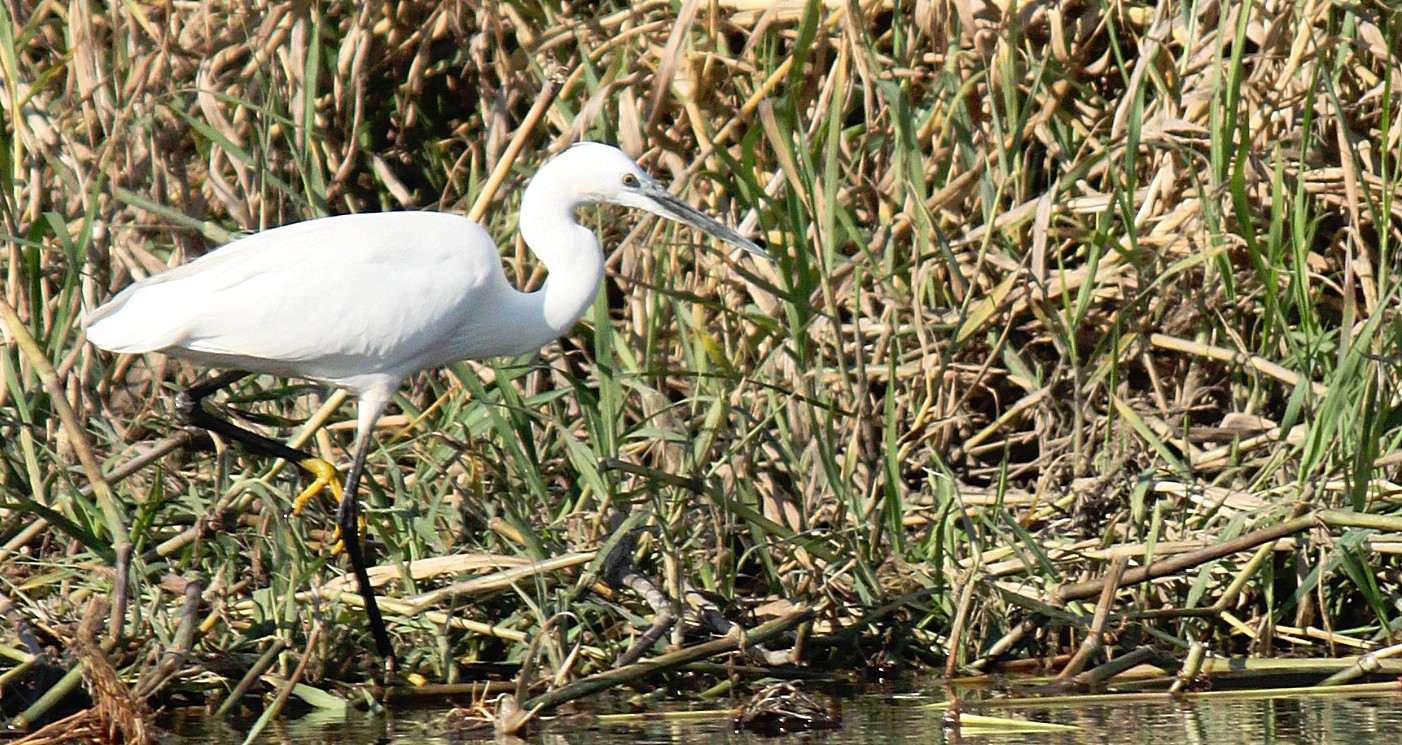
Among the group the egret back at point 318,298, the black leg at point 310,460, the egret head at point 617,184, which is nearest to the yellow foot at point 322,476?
the black leg at point 310,460

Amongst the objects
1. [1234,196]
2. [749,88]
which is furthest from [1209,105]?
[749,88]

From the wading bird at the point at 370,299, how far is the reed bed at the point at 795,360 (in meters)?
0.10

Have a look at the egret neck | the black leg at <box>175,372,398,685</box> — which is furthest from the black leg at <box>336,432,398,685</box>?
the egret neck

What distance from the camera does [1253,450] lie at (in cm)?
388

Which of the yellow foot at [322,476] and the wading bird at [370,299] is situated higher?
the wading bird at [370,299]

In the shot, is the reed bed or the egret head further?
the egret head

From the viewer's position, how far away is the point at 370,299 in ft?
11.6

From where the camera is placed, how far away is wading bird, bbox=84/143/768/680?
3.51 m

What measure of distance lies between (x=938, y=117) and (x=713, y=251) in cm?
73

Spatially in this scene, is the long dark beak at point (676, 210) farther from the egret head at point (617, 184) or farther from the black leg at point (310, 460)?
the black leg at point (310, 460)

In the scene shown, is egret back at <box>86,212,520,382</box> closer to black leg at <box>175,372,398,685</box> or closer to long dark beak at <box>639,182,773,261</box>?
black leg at <box>175,372,398,685</box>

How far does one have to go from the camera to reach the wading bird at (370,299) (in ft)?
11.5

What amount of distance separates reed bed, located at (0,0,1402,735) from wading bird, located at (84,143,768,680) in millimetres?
102

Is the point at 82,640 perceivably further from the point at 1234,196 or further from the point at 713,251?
the point at 1234,196
